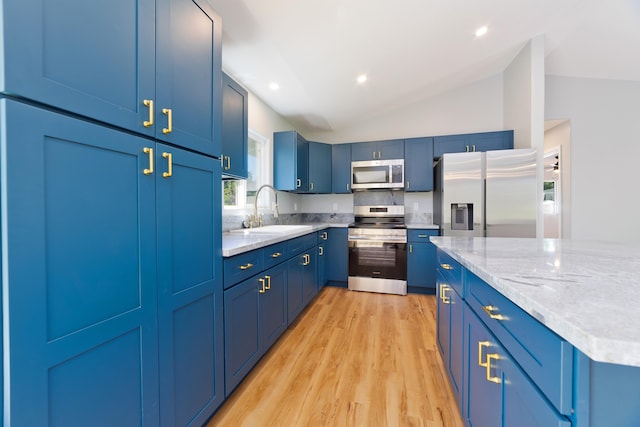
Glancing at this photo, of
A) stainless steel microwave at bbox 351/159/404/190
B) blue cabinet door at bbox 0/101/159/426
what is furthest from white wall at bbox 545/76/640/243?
blue cabinet door at bbox 0/101/159/426

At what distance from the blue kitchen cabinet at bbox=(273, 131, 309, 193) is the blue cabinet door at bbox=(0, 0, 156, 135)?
93.6 inches

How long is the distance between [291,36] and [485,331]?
2.25m

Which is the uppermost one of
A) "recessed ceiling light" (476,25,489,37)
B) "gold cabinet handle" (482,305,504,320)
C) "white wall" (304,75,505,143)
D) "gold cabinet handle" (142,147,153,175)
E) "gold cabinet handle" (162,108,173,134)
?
"recessed ceiling light" (476,25,489,37)

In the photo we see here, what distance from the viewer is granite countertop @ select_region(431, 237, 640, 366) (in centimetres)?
42

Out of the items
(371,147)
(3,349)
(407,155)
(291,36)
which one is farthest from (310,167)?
(3,349)

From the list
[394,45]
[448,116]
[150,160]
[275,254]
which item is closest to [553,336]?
[150,160]

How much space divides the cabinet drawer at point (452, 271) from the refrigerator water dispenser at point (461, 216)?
1.57 m

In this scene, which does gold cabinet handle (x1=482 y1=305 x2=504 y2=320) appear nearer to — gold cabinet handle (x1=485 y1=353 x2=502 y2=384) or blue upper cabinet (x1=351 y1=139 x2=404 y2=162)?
gold cabinet handle (x1=485 y1=353 x2=502 y2=384)

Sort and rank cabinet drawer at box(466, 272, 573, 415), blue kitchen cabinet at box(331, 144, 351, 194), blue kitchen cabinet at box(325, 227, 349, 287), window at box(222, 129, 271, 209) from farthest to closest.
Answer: blue kitchen cabinet at box(331, 144, 351, 194), blue kitchen cabinet at box(325, 227, 349, 287), window at box(222, 129, 271, 209), cabinet drawer at box(466, 272, 573, 415)

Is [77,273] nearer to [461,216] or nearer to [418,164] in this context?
[461,216]

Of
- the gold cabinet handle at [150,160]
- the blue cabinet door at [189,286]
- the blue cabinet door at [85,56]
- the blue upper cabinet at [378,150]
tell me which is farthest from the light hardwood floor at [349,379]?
the blue upper cabinet at [378,150]

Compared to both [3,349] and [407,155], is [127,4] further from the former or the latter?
[407,155]

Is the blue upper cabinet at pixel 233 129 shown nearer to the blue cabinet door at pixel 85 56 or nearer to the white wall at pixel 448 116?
the blue cabinet door at pixel 85 56

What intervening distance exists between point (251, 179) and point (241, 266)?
169 centimetres
